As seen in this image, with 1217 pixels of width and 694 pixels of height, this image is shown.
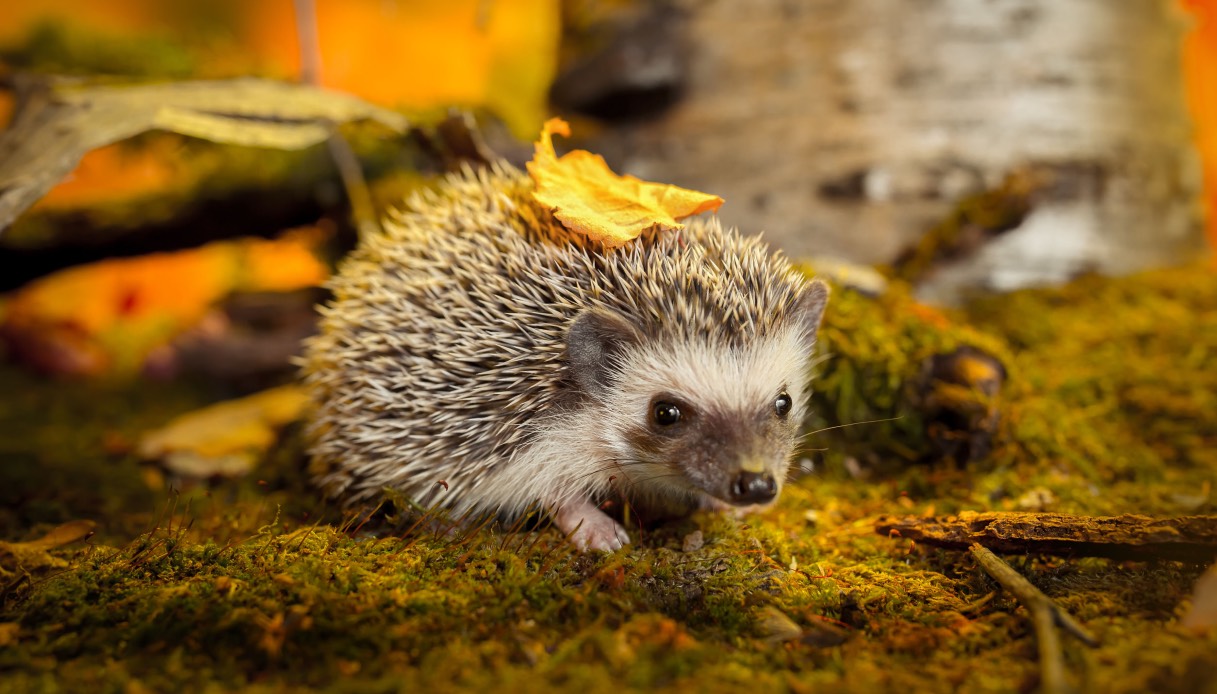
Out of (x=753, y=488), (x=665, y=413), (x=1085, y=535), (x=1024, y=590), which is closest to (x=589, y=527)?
(x=665, y=413)

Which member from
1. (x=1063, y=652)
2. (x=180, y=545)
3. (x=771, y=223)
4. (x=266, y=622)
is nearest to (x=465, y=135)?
(x=771, y=223)

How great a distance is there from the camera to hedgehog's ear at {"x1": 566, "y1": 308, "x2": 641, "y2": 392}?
2832mm

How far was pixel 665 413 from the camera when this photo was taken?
289 centimetres

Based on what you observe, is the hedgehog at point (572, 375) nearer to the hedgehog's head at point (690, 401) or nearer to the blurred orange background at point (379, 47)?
the hedgehog's head at point (690, 401)

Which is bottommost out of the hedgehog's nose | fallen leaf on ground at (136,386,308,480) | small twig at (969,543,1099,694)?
fallen leaf on ground at (136,386,308,480)

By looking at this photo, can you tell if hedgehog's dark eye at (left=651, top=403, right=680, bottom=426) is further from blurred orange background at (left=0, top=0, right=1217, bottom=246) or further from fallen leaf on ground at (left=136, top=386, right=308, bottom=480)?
blurred orange background at (left=0, top=0, right=1217, bottom=246)

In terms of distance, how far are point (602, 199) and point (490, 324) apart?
69cm

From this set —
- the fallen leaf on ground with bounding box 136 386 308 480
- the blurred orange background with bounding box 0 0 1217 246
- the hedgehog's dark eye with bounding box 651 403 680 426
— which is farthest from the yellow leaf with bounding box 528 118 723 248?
the blurred orange background with bounding box 0 0 1217 246

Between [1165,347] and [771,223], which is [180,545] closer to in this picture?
[771,223]

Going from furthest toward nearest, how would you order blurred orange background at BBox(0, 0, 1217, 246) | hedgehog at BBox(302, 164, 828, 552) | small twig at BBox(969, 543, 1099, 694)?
1. blurred orange background at BBox(0, 0, 1217, 246)
2. hedgehog at BBox(302, 164, 828, 552)
3. small twig at BBox(969, 543, 1099, 694)

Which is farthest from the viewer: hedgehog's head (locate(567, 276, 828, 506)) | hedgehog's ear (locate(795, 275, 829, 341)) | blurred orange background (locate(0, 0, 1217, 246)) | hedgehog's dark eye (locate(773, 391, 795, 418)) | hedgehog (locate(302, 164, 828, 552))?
blurred orange background (locate(0, 0, 1217, 246))

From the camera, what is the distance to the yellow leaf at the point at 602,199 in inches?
115

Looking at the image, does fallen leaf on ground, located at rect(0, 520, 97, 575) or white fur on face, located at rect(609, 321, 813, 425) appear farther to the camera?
white fur on face, located at rect(609, 321, 813, 425)

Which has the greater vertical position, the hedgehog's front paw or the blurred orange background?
the blurred orange background
